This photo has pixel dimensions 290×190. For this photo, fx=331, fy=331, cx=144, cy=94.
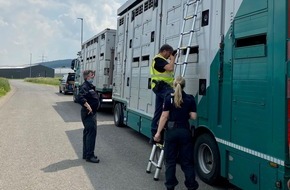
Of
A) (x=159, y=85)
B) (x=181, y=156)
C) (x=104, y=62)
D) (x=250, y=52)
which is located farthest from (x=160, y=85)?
(x=104, y=62)

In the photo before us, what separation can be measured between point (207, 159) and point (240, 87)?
158 centimetres

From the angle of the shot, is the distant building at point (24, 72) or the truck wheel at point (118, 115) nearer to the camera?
the truck wheel at point (118, 115)

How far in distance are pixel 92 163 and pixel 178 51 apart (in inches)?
109

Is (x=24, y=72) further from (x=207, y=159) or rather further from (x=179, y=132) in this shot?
(x=179, y=132)

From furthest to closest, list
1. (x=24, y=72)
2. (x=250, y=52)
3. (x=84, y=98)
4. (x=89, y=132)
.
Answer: (x=24, y=72), (x=89, y=132), (x=84, y=98), (x=250, y=52)

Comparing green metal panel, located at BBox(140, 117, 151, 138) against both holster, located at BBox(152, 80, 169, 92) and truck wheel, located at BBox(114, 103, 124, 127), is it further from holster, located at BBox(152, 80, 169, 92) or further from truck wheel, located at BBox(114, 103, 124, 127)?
truck wheel, located at BBox(114, 103, 124, 127)

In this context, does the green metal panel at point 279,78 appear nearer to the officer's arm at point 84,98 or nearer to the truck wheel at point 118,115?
the officer's arm at point 84,98

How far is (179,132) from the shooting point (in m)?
4.66

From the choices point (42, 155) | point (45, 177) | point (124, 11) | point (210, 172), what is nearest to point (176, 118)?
point (210, 172)

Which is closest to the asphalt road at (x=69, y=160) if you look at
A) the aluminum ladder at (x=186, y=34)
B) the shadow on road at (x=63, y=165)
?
the shadow on road at (x=63, y=165)

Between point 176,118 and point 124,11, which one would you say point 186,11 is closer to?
point 176,118

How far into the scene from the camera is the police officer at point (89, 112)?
21.9 ft

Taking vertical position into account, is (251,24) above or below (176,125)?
above

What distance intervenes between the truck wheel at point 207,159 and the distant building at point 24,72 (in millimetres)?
122943
